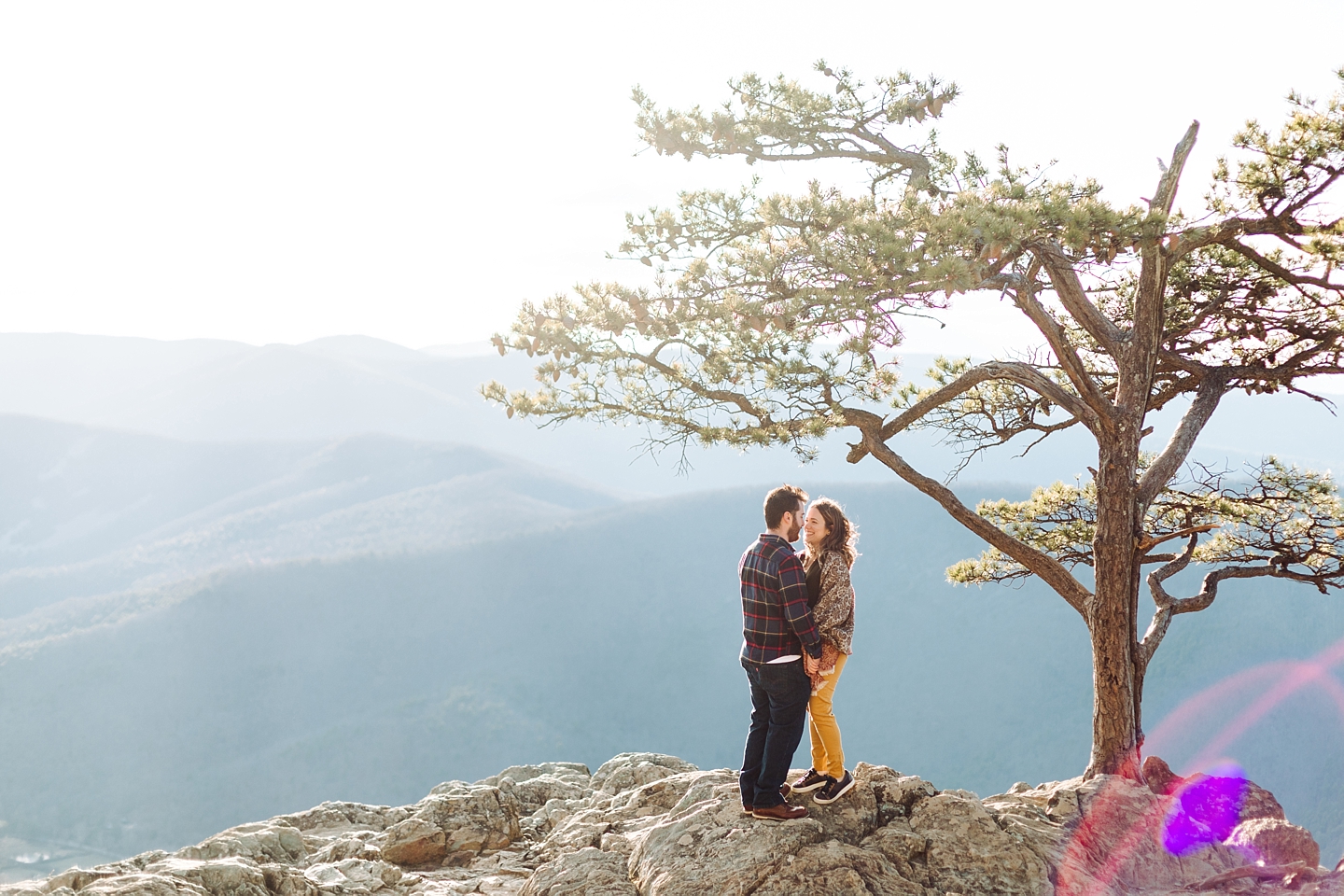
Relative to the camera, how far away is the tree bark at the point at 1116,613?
6.96m

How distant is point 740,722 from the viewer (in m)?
72.7

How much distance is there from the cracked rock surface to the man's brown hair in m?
1.65

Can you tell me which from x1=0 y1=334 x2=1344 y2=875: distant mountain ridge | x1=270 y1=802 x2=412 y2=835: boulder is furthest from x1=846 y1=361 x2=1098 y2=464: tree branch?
x1=0 y1=334 x2=1344 y2=875: distant mountain ridge

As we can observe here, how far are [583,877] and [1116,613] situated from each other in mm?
4617

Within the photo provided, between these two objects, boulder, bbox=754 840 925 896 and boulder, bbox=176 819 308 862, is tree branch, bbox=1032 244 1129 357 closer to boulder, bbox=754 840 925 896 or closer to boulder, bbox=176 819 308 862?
boulder, bbox=754 840 925 896

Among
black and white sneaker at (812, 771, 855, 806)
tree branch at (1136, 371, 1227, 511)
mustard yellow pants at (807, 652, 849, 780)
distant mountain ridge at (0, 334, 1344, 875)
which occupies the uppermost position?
tree branch at (1136, 371, 1227, 511)

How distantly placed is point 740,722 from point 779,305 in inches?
2785

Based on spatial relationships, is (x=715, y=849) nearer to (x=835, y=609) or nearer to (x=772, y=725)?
(x=772, y=725)

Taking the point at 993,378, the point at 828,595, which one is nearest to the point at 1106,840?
the point at 828,595

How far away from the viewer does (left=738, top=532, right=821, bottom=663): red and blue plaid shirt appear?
4234 millimetres

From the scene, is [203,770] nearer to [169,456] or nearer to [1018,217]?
[1018,217]

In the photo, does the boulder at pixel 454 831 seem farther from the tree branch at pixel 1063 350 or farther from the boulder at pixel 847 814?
the tree branch at pixel 1063 350

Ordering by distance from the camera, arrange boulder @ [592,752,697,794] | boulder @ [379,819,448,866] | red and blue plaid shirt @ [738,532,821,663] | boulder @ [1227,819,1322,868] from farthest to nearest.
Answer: boulder @ [592,752,697,794] < boulder @ [379,819,448,866] < boulder @ [1227,819,1322,868] < red and blue plaid shirt @ [738,532,821,663]

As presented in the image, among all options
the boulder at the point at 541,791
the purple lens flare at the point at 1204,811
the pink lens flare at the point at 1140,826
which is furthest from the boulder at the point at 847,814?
the boulder at the point at 541,791
